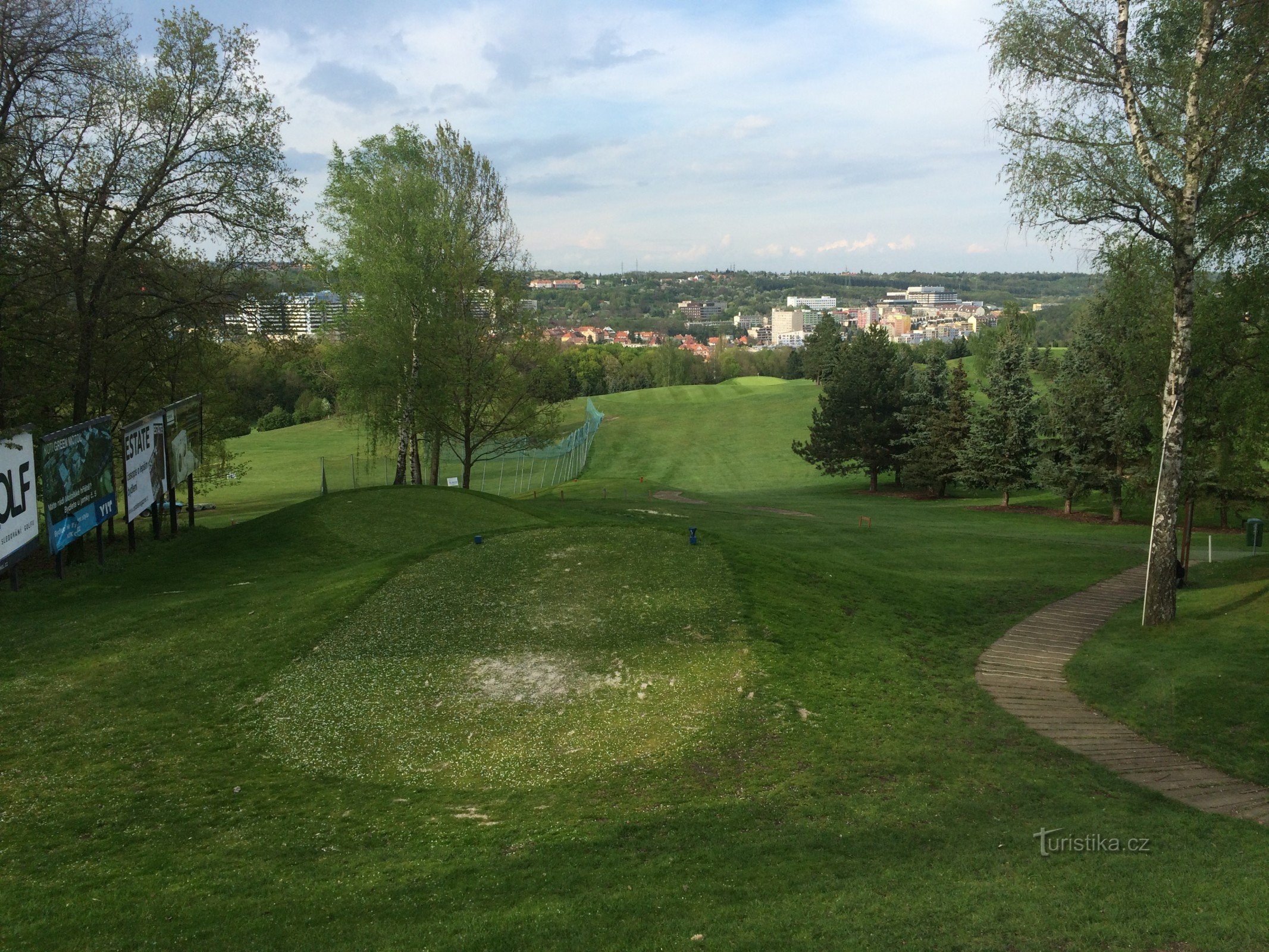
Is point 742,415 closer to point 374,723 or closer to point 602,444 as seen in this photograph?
point 602,444

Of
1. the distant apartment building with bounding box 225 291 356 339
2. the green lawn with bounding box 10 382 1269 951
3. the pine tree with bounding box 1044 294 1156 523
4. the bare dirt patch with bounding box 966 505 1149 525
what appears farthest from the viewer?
the bare dirt patch with bounding box 966 505 1149 525

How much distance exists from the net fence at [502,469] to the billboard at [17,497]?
3513cm

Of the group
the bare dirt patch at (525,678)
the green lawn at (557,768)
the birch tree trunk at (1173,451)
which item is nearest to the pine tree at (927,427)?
the green lawn at (557,768)

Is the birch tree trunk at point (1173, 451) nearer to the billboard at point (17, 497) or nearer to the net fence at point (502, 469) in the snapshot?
the billboard at point (17, 497)

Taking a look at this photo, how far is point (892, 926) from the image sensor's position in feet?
25.8

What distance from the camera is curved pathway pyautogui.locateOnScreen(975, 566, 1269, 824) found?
12.0 m

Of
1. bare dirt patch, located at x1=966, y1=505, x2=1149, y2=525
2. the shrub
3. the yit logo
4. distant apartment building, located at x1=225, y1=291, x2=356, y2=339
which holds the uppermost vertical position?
distant apartment building, located at x1=225, y1=291, x2=356, y2=339

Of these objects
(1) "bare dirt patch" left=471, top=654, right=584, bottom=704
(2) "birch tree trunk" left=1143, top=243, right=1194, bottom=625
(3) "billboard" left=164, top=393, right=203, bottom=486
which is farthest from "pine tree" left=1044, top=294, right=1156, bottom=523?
(3) "billboard" left=164, top=393, right=203, bottom=486

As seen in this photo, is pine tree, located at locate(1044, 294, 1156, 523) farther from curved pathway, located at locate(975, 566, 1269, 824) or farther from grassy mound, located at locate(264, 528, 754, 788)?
grassy mound, located at locate(264, 528, 754, 788)

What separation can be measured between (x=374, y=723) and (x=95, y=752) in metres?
3.93

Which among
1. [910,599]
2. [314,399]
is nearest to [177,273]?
[910,599]

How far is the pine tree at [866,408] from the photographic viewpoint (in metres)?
57.6

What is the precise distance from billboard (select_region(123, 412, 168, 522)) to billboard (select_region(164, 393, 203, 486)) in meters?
0.41

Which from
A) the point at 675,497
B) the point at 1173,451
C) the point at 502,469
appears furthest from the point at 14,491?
the point at 502,469
